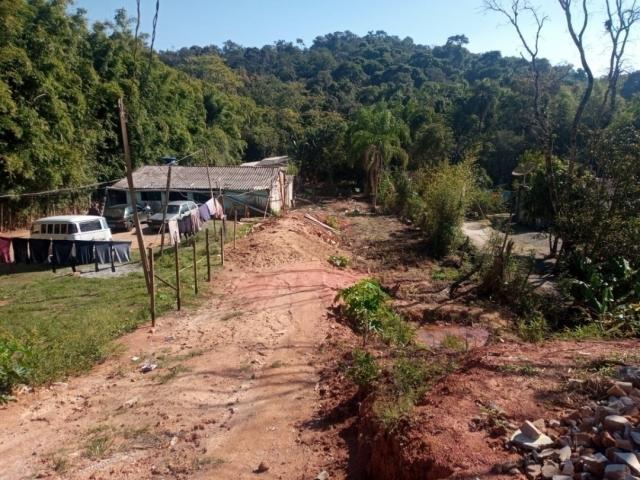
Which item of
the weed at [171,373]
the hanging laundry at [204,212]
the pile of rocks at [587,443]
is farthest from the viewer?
the hanging laundry at [204,212]

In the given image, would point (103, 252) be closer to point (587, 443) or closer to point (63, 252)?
point (63, 252)

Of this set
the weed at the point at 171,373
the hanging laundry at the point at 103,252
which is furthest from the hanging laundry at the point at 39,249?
the weed at the point at 171,373

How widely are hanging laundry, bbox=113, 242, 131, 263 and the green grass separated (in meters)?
1.00

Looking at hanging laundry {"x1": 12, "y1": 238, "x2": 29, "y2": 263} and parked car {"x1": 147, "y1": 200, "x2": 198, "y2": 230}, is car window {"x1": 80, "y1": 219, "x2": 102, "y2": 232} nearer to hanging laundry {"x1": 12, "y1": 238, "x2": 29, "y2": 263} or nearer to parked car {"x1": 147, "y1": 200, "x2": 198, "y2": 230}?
hanging laundry {"x1": 12, "y1": 238, "x2": 29, "y2": 263}

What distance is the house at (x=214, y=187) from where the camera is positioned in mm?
25750

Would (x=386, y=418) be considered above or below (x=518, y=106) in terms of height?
below

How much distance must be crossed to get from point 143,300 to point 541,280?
1130cm

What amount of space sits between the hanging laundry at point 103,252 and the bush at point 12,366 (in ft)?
25.4

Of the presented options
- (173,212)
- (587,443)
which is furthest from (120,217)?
(587,443)

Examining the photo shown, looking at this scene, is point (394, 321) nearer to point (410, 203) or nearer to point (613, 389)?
point (613, 389)

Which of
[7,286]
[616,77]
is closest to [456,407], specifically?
[7,286]

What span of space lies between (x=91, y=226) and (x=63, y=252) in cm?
179

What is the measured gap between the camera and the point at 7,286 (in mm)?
12844

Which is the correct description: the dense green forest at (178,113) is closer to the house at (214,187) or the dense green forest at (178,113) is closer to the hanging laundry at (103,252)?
the house at (214,187)
